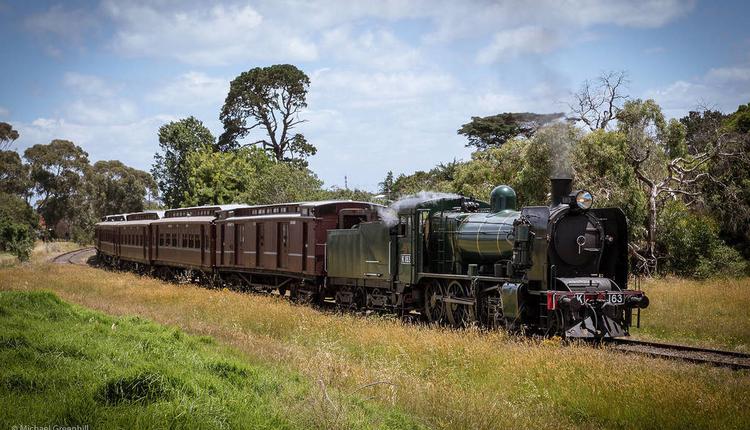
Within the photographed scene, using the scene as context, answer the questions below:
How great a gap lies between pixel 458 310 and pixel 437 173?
103 feet

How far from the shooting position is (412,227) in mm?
16078

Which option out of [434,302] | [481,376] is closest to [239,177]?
[434,302]

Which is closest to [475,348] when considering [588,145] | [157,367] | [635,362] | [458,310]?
[635,362]

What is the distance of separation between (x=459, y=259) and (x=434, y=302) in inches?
53.9

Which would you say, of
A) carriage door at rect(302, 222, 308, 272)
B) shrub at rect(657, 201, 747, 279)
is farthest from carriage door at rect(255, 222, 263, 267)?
shrub at rect(657, 201, 747, 279)

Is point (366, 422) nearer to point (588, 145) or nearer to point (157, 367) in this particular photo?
point (157, 367)

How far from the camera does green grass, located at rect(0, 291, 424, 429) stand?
22.4 ft

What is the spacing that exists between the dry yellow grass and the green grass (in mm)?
9807

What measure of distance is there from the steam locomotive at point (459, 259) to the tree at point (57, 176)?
49.5 metres

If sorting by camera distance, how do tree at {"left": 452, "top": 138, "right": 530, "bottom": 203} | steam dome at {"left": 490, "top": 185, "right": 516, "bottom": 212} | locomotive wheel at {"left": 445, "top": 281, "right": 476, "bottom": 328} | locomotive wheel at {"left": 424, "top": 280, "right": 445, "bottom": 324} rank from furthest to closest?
tree at {"left": 452, "top": 138, "right": 530, "bottom": 203}
locomotive wheel at {"left": 424, "top": 280, "right": 445, "bottom": 324}
steam dome at {"left": 490, "top": 185, "right": 516, "bottom": 212}
locomotive wheel at {"left": 445, "top": 281, "right": 476, "bottom": 328}

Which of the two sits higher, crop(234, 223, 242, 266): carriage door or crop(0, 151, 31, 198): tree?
crop(0, 151, 31, 198): tree

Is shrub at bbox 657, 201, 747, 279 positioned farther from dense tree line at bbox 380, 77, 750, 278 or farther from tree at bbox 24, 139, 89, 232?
tree at bbox 24, 139, 89, 232

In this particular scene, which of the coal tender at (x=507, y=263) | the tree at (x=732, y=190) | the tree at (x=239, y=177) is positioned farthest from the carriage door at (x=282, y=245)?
the tree at (x=239, y=177)

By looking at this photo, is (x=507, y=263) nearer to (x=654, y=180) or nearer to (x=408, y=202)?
(x=408, y=202)
